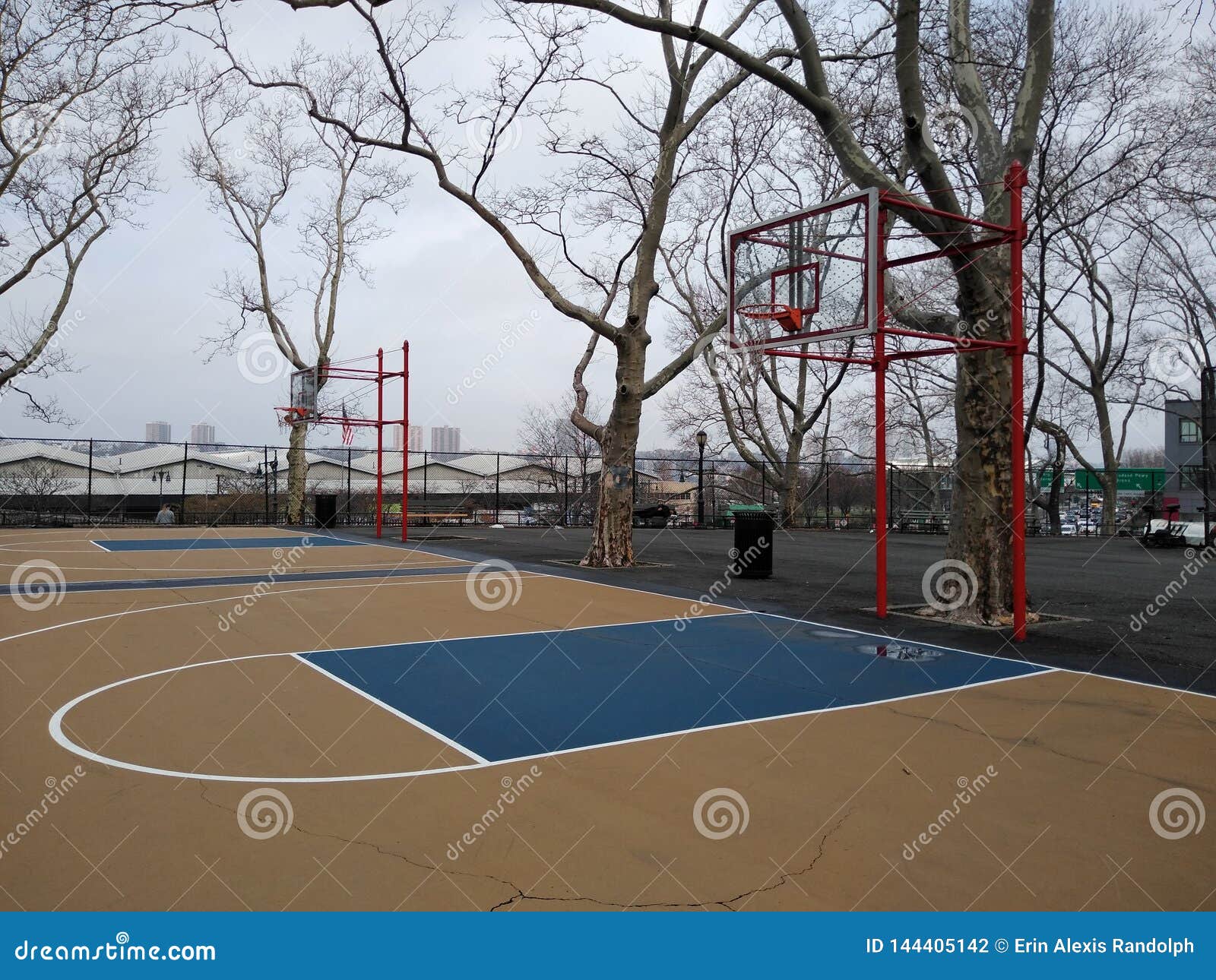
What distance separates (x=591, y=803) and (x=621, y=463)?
35.9 ft

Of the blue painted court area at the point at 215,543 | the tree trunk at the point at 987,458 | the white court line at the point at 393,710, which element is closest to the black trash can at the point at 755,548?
the tree trunk at the point at 987,458

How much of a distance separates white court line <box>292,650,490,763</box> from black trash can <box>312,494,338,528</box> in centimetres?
1939

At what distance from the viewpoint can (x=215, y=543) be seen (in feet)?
65.4

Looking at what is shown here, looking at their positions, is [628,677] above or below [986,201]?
below

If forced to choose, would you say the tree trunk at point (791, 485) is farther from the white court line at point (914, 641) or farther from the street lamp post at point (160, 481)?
the street lamp post at point (160, 481)

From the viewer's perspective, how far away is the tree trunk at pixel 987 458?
946 cm

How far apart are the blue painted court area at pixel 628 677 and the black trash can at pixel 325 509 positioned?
18.9 meters

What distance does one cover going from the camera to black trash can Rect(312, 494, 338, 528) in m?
26.3

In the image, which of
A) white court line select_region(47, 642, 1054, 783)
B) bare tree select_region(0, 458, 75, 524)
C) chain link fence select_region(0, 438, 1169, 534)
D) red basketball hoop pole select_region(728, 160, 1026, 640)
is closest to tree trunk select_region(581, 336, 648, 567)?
red basketball hoop pole select_region(728, 160, 1026, 640)

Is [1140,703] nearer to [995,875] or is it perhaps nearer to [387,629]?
[995,875]

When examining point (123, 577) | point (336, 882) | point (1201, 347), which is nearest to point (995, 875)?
point (336, 882)

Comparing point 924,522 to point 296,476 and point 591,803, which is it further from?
point 591,803

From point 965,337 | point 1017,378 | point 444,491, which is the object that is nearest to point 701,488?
point 444,491

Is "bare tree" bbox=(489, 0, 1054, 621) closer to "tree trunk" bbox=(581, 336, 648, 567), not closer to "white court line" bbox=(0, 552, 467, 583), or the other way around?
"tree trunk" bbox=(581, 336, 648, 567)
